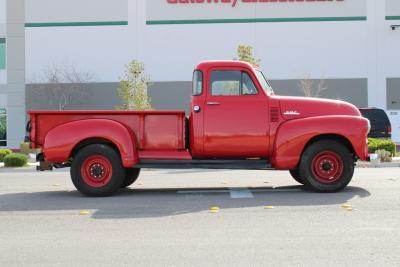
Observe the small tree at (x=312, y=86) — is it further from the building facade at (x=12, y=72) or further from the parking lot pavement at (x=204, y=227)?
the parking lot pavement at (x=204, y=227)

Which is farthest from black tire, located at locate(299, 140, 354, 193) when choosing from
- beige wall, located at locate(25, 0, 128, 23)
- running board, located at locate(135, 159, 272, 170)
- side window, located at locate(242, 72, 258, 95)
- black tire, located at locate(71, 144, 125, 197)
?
beige wall, located at locate(25, 0, 128, 23)

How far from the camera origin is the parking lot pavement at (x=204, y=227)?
19.0ft

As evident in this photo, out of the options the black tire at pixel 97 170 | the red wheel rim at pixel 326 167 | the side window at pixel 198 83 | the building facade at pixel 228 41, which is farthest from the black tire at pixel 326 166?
the building facade at pixel 228 41

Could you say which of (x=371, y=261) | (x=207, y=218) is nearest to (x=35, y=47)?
(x=207, y=218)

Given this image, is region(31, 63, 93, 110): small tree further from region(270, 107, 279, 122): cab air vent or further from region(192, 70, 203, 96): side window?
region(270, 107, 279, 122): cab air vent

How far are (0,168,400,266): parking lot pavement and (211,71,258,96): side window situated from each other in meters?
1.85

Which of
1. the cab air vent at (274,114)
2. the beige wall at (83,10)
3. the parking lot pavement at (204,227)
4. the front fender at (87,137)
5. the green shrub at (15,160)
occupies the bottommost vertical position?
the parking lot pavement at (204,227)

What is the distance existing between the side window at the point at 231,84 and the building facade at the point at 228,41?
24.7 meters

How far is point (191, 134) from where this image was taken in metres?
10.4

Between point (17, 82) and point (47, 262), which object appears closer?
point (47, 262)

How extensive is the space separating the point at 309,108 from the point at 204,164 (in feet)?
6.97

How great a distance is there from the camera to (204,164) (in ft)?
33.7

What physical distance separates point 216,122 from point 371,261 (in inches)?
200

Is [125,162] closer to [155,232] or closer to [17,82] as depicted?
[155,232]
